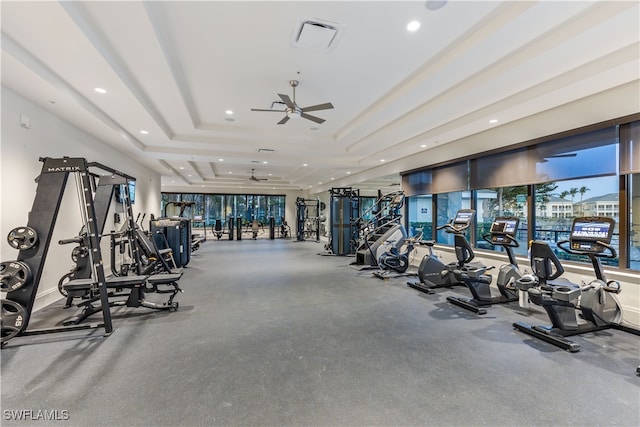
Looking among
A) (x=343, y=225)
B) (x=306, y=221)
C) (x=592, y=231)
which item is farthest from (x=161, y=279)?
(x=306, y=221)

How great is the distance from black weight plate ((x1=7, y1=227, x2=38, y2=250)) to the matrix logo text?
1747 mm

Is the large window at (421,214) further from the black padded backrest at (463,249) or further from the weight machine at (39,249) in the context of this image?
the weight machine at (39,249)

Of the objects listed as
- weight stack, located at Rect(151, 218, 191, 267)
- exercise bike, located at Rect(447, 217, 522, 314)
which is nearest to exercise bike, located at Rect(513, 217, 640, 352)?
exercise bike, located at Rect(447, 217, 522, 314)

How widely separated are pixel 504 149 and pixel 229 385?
5.70 metres

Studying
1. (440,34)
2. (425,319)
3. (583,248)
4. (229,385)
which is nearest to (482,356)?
(425,319)

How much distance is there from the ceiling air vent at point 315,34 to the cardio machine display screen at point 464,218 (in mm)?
3311

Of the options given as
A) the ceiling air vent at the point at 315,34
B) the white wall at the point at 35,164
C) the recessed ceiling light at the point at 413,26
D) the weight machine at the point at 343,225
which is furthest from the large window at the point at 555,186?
the white wall at the point at 35,164

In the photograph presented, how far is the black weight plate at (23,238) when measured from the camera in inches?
117

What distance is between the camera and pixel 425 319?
3.69 m

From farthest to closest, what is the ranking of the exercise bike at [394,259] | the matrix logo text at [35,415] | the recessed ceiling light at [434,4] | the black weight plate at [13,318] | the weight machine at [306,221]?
the weight machine at [306,221] → the exercise bike at [394,259] → the black weight plate at [13,318] → the recessed ceiling light at [434,4] → the matrix logo text at [35,415]

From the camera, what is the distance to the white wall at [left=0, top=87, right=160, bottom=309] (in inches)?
136

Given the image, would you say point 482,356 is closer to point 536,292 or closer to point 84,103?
point 536,292

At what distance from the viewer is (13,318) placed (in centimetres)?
292

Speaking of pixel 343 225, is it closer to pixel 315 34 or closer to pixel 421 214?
pixel 421 214
